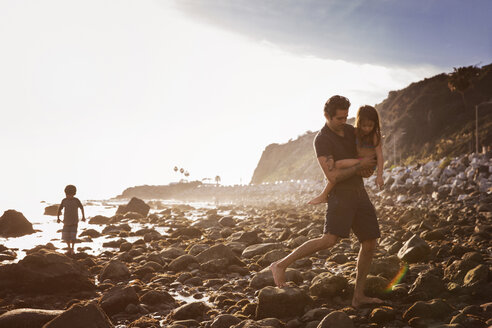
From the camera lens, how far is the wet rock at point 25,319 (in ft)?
11.8

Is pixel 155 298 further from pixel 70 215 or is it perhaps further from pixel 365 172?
pixel 70 215

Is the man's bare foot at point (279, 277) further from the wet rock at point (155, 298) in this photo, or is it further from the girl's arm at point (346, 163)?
the girl's arm at point (346, 163)

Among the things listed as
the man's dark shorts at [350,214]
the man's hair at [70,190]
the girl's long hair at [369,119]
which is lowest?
the man's dark shorts at [350,214]

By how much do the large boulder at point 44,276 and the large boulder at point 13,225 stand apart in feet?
28.0

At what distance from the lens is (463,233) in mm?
8672

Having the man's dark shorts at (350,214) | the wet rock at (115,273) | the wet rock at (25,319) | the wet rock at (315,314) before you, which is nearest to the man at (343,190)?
the man's dark shorts at (350,214)

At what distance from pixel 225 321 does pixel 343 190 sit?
6.65ft

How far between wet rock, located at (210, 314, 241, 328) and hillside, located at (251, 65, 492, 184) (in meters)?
40.6

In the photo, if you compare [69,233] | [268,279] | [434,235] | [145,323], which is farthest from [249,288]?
[69,233]

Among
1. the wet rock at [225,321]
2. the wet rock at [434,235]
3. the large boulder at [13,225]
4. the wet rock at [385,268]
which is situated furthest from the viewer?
the large boulder at [13,225]

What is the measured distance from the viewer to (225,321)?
12.6ft

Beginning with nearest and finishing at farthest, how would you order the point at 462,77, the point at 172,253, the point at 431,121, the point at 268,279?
the point at 268,279
the point at 172,253
the point at 462,77
the point at 431,121

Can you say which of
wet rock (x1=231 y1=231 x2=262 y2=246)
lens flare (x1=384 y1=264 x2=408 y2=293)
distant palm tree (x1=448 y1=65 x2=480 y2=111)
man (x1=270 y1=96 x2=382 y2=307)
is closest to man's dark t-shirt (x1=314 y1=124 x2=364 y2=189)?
man (x1=270 y1=96 x2=382 y2=307)

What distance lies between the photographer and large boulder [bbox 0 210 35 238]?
1286 cm
